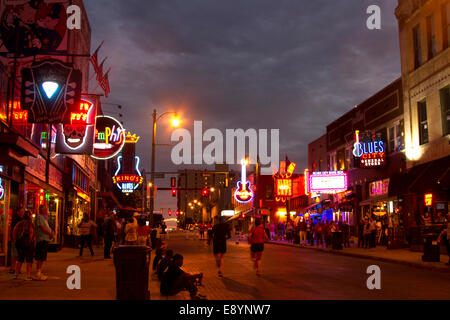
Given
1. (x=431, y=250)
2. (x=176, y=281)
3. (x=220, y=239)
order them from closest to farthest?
(x=176, y=281) → (x=220, y=239) → (x=431, y=250)

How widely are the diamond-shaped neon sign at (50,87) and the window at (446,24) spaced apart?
19.4 meters

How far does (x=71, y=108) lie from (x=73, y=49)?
10914mm

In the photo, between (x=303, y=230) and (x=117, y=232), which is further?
(x=303, y=230)

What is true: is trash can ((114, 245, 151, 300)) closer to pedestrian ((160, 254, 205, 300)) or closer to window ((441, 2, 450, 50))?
pedestrian ((160, 254, 205, 300))

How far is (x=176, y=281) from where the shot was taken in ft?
35.6

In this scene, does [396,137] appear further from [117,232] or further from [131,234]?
[131,234]

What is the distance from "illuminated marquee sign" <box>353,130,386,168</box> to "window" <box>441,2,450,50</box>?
867 centimetres

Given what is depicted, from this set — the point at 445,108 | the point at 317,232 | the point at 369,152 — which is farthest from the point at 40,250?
the point at 369,152

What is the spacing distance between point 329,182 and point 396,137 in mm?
8659

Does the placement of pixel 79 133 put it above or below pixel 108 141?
below

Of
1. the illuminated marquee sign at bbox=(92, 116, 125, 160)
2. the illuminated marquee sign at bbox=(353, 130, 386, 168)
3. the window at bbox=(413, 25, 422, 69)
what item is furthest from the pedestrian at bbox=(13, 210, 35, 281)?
the illuminated marquee sign at bbox=(353, 130, 386, 168)

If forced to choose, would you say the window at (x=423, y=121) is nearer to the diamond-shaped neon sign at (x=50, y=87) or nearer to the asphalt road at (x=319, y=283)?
the asphalt road at (x=319, y=283)

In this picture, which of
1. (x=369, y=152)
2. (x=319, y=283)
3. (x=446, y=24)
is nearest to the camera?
(x=319, y=283)

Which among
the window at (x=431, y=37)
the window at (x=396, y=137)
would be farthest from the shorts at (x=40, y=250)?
the window at (x=396, y=137)
